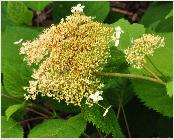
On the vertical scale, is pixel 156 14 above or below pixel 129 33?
above

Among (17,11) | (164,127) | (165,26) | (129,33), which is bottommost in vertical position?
(164,127)

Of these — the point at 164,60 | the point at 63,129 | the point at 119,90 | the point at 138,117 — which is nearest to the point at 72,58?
the point at 63,129

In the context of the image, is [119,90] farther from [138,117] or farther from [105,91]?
[138,117]

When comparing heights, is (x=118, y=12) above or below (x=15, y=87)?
above

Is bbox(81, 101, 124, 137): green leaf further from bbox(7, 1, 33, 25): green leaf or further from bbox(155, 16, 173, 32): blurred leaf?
bbox(7, 1, 33, 25): green leaf

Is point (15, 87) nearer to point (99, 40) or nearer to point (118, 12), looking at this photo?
point (99, 40)

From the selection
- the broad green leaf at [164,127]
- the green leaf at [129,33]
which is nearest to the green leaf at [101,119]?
the green leaf at [129,33]

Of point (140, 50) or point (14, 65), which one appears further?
point (14, 65)

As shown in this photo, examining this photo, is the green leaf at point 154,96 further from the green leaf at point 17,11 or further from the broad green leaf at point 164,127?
the green leaf at point 17,11

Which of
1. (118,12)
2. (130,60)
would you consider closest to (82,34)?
(130,60)
